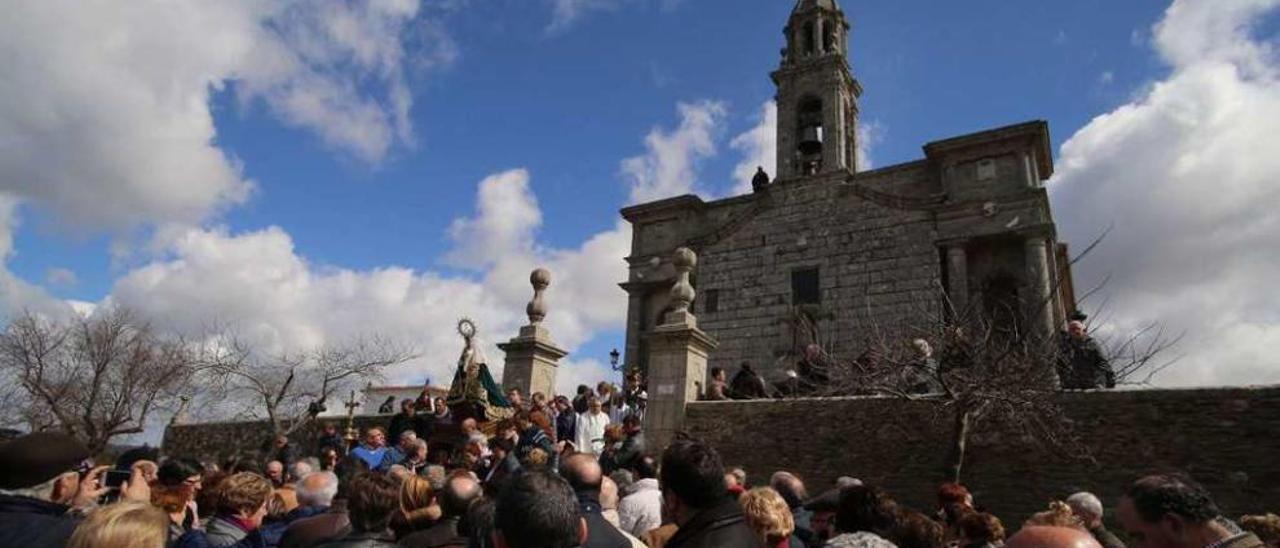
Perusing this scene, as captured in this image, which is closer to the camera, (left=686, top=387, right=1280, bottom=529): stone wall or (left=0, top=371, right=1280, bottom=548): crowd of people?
(left=0, top=371, right=1280, bottom=548): crowd of people

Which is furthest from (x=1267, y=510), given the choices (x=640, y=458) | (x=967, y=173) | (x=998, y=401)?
(x=967, y=173)

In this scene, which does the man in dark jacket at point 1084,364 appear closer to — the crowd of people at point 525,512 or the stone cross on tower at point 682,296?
the stone cross on tower at point 682,296

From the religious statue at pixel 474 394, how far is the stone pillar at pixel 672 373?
237cm

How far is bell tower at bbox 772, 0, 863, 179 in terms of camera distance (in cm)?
2130

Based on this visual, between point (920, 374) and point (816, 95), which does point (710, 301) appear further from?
point (920, 374)

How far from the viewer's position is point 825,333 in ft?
62.3

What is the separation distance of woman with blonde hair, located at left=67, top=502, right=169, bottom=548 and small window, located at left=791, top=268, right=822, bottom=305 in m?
18.0

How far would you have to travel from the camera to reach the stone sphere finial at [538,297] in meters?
13.1

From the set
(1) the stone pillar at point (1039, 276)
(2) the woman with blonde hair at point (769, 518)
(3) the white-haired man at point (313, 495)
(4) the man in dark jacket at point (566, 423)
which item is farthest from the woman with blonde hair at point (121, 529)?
(1) the stone pillar at point (1039, 276)

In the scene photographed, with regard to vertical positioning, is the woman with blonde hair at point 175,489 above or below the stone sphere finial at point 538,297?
below

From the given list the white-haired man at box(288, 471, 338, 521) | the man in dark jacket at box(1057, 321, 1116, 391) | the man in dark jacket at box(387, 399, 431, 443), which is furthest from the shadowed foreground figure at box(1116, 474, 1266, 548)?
the man in dark jacket at box(387, 399, 431, 443)

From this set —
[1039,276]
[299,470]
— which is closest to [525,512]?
[299,470]

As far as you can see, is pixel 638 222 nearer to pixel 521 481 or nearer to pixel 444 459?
pixel 444 459

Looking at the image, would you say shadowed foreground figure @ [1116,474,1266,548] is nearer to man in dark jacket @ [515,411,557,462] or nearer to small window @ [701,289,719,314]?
man in dark jacket @ [515,411,557,462]
